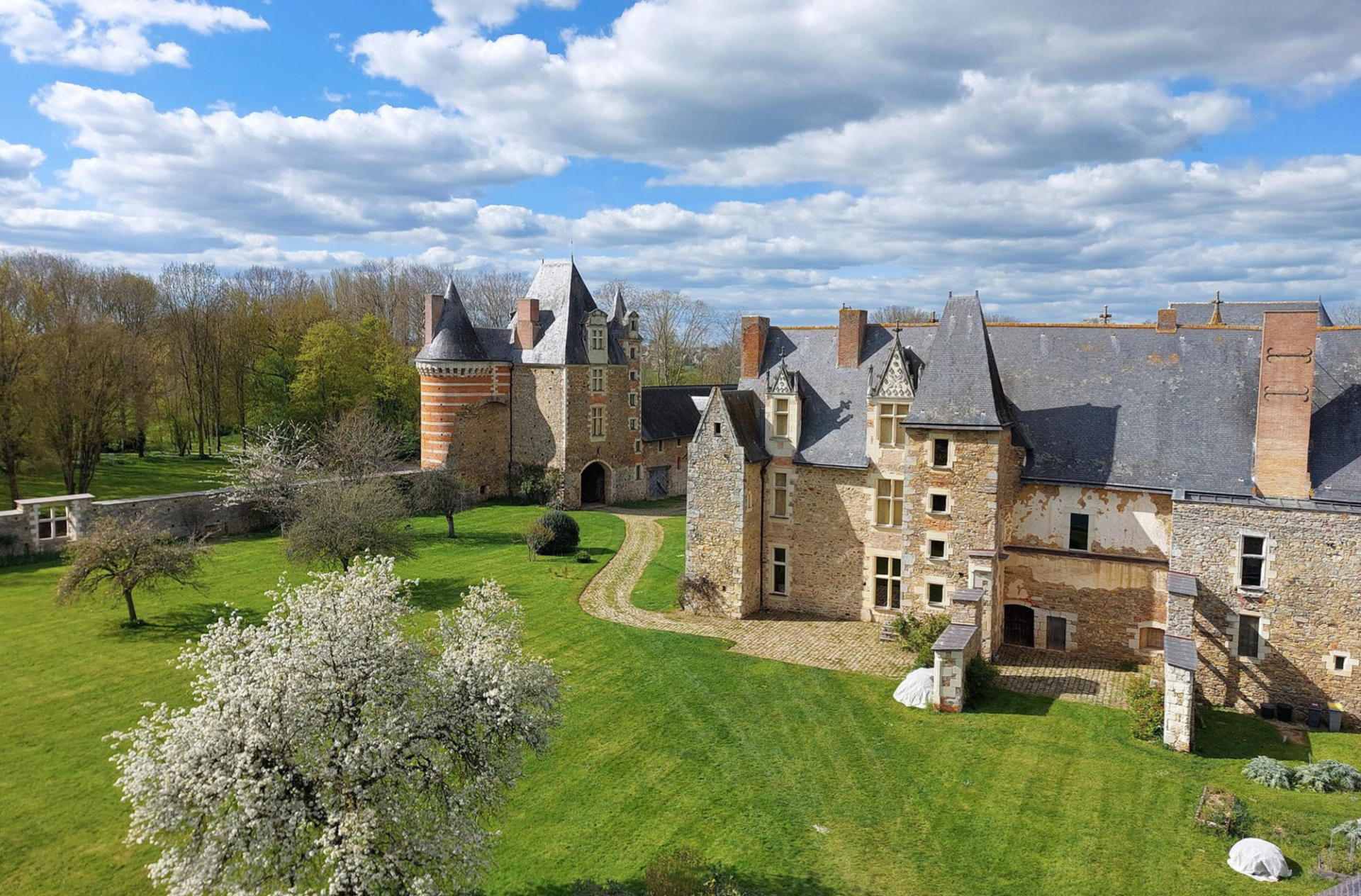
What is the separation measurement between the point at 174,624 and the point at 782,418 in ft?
64.5

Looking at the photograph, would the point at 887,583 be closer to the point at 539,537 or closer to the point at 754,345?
the point at 754,345

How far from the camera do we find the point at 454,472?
4381cm

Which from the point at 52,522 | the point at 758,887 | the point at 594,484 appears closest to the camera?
the point at 758,887

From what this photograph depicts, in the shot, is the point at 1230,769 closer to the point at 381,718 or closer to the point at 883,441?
the point at 883,441

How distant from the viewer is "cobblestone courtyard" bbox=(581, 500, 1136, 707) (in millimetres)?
21734

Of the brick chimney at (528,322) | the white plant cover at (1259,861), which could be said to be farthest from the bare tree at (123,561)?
the white plant cover at (1259,861)

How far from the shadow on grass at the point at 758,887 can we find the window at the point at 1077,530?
45.7ft

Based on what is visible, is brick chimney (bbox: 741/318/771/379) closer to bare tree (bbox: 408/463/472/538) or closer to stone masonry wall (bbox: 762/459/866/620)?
stone masonry wall (bbox: 762/459/866/620)

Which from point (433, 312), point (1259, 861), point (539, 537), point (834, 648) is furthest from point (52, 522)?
point (1259, 861)

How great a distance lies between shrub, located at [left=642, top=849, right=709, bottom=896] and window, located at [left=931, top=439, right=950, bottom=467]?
13.4m

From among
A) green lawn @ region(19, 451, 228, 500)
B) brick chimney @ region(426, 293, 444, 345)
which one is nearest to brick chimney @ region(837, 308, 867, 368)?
brick chimney @ region(426, 293, 444, 345)

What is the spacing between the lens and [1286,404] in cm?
2158

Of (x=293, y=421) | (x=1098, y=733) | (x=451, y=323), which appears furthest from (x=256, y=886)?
(x=293, y=421)

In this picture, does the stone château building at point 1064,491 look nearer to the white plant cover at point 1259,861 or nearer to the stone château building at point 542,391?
the white plant cover at point 1259,861
